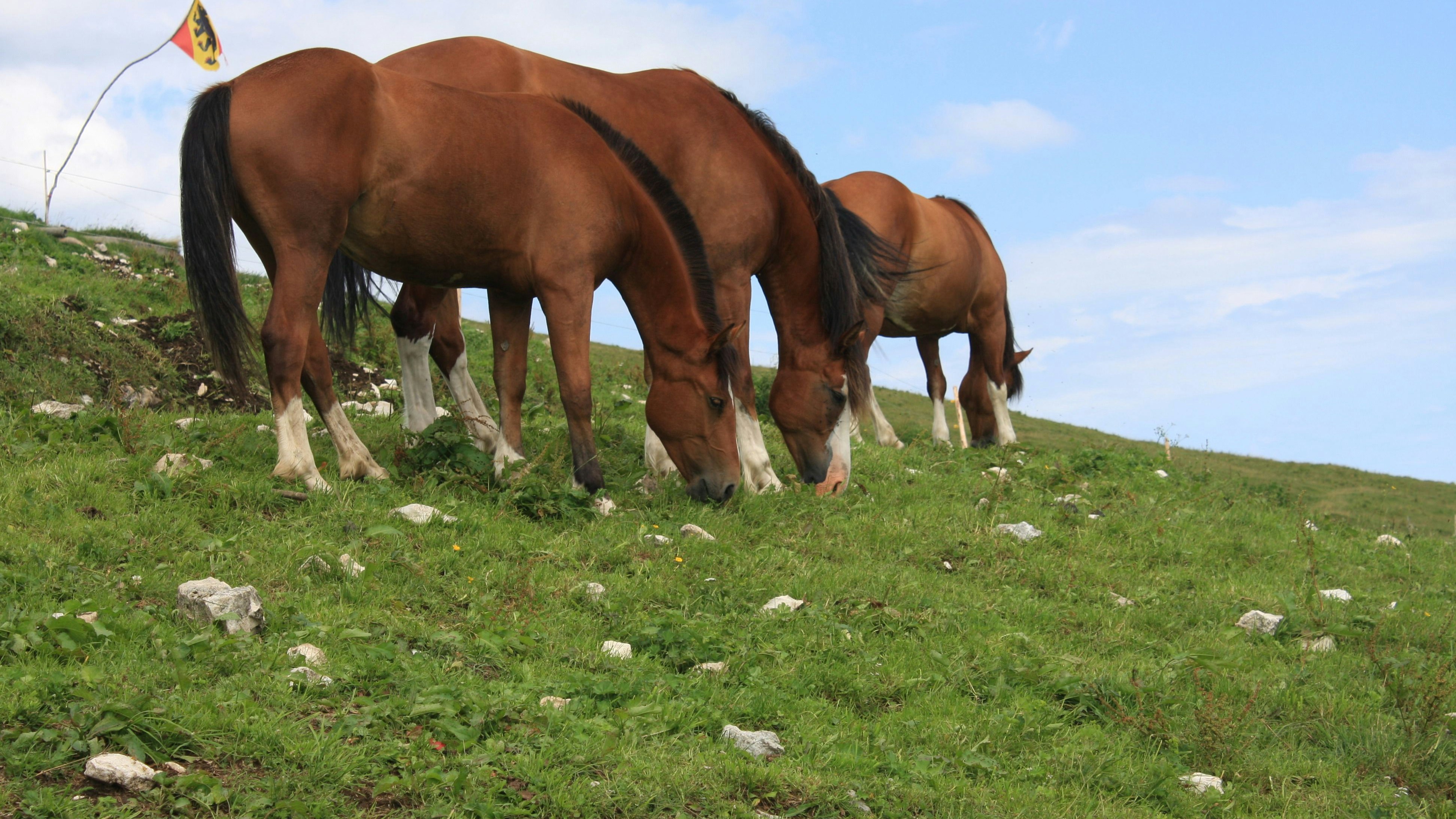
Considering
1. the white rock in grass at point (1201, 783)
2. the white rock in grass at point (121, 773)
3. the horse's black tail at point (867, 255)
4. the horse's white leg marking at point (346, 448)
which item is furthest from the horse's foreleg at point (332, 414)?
the white rock in grass at point (1201, 783)

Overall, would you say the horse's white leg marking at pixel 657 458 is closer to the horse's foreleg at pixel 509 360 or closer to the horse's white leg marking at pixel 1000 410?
the horse's foreleg at pixel 509 360

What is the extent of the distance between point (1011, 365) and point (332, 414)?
9.85 metres

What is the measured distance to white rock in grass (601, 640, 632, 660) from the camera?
4.45m

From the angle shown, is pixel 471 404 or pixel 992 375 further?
pixel 992 375

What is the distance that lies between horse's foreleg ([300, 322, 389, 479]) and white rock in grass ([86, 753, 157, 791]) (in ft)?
11.3

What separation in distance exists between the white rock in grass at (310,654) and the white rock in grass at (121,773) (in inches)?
32.1

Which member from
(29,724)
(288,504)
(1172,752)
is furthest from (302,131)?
(1172,752)

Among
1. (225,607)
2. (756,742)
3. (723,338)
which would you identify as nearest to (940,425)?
(723,338)

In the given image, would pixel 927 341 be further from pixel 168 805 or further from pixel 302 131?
pixel 168 805

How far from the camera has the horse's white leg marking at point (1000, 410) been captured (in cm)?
1347

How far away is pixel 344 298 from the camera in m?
8.24

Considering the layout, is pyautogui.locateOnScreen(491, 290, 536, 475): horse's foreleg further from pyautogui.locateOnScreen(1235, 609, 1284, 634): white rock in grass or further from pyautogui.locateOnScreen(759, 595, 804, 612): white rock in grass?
pyautogui.locateOnScreen(1235, 609, 1284, 634): white rock in grass

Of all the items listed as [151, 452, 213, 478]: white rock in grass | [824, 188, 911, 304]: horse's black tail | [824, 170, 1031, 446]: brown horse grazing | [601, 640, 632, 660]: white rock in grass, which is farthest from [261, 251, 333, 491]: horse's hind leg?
[824, 170, 1031, 446]: brown horse grazing

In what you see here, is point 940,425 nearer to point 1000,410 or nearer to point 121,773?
point 1000,410
